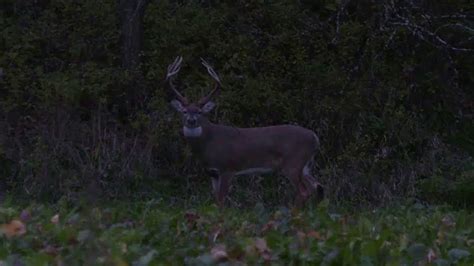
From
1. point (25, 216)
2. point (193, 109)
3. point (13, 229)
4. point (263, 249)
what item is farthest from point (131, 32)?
Result: point (263, 249)

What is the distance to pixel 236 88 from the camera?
16.8 m

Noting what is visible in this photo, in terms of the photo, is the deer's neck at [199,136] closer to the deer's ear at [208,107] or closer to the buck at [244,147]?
the buck at [244,147]

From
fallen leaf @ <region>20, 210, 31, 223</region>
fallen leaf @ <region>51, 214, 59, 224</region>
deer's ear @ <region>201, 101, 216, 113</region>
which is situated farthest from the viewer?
deer's ear @ <region>201, 101, 216, 113</region>

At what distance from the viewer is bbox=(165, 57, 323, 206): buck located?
1515 centimetres

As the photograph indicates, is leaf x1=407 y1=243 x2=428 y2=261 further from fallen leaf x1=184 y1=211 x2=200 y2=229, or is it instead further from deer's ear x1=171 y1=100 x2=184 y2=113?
deer's ear x1=171 y1=100 x2=184 y2=113

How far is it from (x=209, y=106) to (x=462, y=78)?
4.32m

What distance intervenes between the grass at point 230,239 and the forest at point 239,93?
5.17 meters

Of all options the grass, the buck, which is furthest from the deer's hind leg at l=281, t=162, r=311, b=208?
the grass

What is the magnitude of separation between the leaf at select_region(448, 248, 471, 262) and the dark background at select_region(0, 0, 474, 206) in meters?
7.99

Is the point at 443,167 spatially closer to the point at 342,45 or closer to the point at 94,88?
the point at 342,45

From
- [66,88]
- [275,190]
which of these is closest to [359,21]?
[275,190]

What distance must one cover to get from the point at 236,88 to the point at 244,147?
Answer: 5.68 ft

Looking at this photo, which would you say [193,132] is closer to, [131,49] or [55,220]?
[131,49]

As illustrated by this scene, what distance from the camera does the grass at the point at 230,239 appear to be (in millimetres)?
7172
